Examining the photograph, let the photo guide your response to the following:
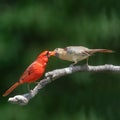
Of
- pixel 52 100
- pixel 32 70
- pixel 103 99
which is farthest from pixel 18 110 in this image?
pixel 32 70

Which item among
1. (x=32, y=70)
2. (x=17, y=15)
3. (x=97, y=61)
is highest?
(x=17, y=15)

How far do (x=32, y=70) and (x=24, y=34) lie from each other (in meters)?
2.22

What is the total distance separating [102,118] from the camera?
132 inches

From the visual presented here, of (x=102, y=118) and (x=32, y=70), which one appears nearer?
(x=32, y=70)

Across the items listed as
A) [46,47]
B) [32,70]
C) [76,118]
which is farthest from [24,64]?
[32,70]

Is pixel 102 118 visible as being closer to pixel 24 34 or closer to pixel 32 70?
pixel 24 34

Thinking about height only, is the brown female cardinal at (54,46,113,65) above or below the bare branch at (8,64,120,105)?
above

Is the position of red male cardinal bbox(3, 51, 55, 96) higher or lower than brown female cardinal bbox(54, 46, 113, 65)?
lower

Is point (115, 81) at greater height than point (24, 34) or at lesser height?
lesser

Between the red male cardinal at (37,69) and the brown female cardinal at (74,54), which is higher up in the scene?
the brown female cardinal at (74,54)

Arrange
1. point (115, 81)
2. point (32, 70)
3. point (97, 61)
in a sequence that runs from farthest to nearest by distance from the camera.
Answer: point (115, 81), point (97, 61), point (32, 70)

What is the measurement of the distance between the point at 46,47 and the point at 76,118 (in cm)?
36

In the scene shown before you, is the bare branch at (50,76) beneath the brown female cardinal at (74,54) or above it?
beneath

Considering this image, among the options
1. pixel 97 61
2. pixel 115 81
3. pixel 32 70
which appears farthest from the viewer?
pixel 115 81
